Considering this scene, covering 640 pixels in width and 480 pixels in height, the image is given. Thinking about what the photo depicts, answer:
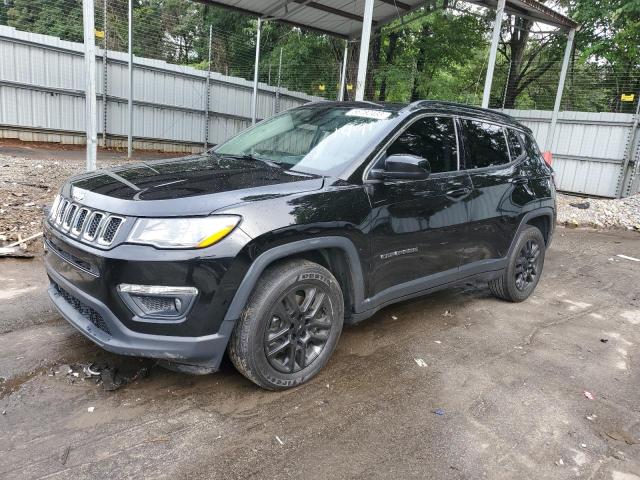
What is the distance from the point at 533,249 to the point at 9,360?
4.63 m

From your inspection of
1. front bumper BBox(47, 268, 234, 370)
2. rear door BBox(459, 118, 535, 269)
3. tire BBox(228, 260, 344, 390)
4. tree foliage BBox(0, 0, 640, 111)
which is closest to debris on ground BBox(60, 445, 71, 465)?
front bumper BBox(47, 268, 234, 370)

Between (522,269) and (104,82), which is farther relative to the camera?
A: (104,82)

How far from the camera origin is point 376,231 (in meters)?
3.23

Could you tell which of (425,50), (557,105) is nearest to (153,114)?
(425,50)

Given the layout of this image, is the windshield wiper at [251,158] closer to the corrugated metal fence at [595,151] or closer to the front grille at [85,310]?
the front grille at [85,310]

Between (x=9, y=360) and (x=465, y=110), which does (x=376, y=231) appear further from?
(x=9, y=360)

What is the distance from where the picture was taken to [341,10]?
34.8 feet

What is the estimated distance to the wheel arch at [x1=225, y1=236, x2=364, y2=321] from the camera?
2619 mm

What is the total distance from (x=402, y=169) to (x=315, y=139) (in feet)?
2.49

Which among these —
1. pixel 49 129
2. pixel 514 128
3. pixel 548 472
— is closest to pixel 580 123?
pixel 514 128

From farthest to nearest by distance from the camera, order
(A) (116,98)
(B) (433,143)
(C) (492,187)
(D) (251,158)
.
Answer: (A) (116,98)
(C) (492,187)
(B) (433,143)
(D) (251,158)

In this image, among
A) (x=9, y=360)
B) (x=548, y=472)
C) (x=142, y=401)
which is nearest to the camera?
(x=548, y=472)

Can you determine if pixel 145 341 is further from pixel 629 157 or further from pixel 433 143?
pixel 629 157

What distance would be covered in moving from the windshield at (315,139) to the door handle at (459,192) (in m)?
0.76
